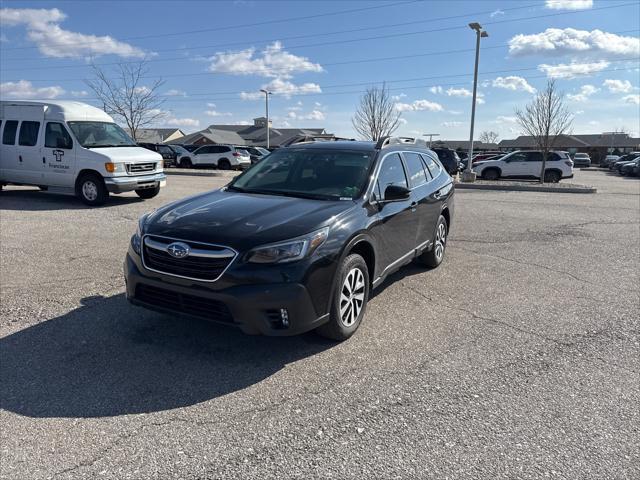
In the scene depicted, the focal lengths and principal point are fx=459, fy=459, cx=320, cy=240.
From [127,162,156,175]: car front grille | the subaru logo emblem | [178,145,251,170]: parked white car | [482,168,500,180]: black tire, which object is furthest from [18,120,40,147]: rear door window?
[482,168,500,180]: black tire

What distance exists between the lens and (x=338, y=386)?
3301 millimetres

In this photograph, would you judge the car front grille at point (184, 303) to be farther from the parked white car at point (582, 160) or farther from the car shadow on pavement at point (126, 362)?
the parked white car at point (582, 160)

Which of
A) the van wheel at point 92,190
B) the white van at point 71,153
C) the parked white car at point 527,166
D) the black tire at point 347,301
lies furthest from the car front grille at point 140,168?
the parked white car at point 527,166

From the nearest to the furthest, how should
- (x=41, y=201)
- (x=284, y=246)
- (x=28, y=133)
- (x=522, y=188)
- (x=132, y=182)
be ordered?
(x=284, y=246)
(x=132, y=182)
(x=28, y=133)
(x=41, y=201)
(x=522, y=188)

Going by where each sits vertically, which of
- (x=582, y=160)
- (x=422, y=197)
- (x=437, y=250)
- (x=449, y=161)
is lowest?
(x=437, y=250)

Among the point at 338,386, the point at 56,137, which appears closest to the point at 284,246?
the point at 338,386

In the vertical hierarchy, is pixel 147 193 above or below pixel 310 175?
below

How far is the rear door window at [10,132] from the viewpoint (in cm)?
1165

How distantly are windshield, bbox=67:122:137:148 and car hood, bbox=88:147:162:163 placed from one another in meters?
0.22

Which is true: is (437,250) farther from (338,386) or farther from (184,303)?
(184,303)

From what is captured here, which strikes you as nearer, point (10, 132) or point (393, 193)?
point (393, 193)

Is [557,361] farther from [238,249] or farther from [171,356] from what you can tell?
[171,356]

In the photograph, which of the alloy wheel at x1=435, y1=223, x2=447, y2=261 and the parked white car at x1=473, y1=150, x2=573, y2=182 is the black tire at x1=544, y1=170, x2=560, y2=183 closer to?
the parked white car at x1=473, y1=150, x2=573, y2=182

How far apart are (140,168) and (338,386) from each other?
9.77 meters
